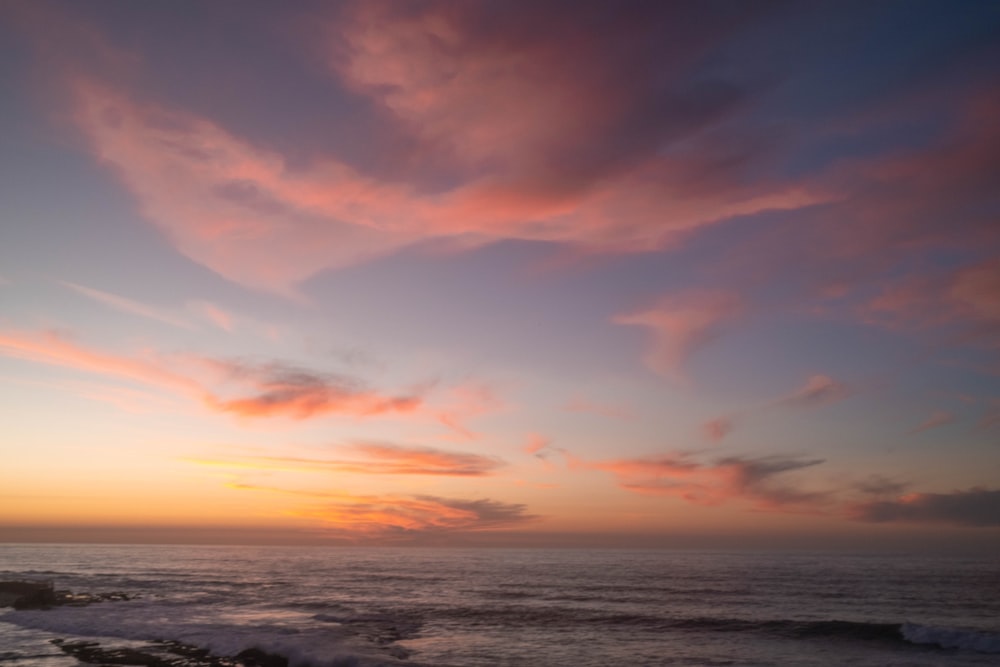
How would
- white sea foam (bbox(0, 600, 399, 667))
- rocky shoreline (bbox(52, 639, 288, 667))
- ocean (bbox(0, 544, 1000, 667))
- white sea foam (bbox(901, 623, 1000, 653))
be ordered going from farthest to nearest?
1. white sea foam (bbox(901, 623, 1000, 653))
2. ocean (bbox(0, 544, 1000, 667))
3. white sea foam (bbox(0, 600, 399, 667))
4. rocky shoreline (bbox(52, 639, 288, 667))

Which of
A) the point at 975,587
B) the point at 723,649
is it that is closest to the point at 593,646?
the point at 723,649

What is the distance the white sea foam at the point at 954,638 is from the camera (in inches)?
1322

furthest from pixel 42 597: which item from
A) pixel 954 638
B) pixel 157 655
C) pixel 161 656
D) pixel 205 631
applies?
pixel 954 638

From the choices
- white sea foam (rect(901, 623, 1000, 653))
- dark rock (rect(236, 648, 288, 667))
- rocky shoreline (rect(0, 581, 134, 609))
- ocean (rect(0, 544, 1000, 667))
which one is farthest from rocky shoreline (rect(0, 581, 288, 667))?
white sea foam (rect(901, 623, 1000, 653))

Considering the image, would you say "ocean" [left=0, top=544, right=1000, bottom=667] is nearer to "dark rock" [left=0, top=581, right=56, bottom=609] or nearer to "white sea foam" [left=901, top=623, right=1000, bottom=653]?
"white sea foam" [left=901, top=623, right=1000, bottom=653]

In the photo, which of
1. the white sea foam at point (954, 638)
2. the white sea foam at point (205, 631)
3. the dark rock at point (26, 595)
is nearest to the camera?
the white sea foam at point (205, 631)

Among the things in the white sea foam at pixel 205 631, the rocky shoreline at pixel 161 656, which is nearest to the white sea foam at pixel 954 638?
the white sea foam at pixel 205 631

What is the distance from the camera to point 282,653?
26562mm

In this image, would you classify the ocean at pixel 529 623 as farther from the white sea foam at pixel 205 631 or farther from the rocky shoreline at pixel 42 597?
the rocky shoreline at pixel 42 597

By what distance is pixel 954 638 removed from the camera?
115 ft

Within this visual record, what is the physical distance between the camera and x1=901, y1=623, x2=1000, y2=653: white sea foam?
3358 centimetres

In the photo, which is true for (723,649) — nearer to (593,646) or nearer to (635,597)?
(593,646)

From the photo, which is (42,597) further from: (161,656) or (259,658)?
(259,658)

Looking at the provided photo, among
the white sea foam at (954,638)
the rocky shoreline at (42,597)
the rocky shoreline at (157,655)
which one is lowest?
the rocky shoreline at (42,597)
